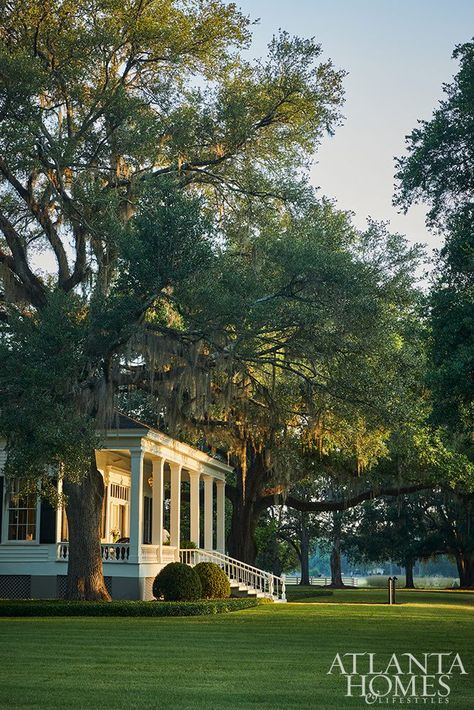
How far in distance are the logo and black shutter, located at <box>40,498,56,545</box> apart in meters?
15.2

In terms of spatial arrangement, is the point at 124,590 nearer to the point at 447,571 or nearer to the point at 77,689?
the point at 77,689

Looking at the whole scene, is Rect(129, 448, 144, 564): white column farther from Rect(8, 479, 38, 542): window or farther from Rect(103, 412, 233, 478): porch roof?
Rect(8, 479, 38, 542): window

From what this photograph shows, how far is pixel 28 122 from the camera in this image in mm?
22047

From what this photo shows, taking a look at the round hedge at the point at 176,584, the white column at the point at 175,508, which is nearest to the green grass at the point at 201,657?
the round hedge at the point at 176,584

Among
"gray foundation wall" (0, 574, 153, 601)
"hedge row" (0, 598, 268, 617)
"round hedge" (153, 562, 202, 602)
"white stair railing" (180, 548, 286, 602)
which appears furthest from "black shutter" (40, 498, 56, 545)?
"white stair railing" (180, 548, 286, 602)

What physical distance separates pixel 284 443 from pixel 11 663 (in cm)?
1963

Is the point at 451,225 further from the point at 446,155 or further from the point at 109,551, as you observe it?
the point at 109,551

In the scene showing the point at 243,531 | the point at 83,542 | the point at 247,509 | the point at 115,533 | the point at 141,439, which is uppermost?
the point at 141,439

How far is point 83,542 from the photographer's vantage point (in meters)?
24.8

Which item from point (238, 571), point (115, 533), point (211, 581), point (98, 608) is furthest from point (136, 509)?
point (238, 571)

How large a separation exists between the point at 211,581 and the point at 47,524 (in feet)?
16.2

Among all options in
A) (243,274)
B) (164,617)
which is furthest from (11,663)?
(243,274)

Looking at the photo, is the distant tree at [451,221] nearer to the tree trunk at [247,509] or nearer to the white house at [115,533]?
the white house at [115,533]

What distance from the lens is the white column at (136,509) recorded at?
88.1 ft
